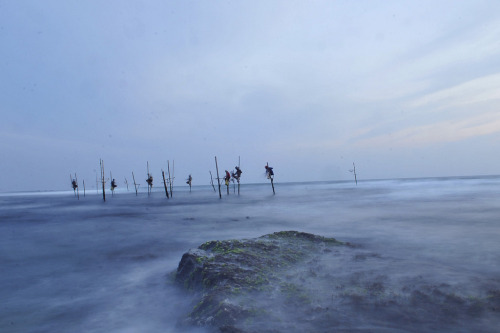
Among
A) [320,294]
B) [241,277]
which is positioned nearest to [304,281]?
[320,294]

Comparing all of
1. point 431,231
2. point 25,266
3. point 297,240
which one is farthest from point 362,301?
point 25,266

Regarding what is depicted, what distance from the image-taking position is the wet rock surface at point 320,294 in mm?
4422

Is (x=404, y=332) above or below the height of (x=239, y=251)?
below

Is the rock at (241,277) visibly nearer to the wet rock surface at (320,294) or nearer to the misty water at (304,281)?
the wet rock surface at (320,294)

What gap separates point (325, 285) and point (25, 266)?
9636 mm

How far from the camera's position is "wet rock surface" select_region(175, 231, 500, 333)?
14.5 feet

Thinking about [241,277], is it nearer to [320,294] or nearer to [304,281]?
[304,281]

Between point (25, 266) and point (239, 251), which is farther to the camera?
point (25, 266)

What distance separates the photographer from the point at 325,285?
19.4 feet

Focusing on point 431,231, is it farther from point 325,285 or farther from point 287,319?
point 287,319

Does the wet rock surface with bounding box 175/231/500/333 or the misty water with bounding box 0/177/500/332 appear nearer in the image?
the wet rock surface with bounding box 175/231/500/333

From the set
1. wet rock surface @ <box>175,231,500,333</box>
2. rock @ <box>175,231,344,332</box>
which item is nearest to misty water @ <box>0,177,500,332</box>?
wet rock surface @ <box>175,231,500,333</box>

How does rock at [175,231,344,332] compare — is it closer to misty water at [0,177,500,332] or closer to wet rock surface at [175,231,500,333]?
wet rock surface at [175,231,500,333]

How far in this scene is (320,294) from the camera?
216 inches
